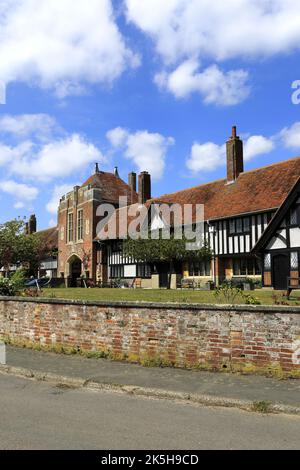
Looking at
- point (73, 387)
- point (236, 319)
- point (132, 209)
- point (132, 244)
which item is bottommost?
point (73, 387)

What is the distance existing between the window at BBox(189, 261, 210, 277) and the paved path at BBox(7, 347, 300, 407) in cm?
2240

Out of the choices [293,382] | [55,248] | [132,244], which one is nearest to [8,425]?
[293,382]

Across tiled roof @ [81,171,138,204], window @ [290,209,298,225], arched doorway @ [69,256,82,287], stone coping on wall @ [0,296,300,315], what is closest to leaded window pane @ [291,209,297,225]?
window @ [290,209,298,225]

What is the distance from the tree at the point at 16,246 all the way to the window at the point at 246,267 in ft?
86.9

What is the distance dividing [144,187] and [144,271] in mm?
10328

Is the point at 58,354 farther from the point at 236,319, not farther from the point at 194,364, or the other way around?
the point at 236,319

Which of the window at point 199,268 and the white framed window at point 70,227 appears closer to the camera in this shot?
the window at point 199,268

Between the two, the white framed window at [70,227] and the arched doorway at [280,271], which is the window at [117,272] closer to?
the white framed window at [70,227]

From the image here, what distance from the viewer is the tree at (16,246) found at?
46.8 metres

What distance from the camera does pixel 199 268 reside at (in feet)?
104

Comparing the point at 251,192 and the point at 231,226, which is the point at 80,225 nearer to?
the point at 231,226

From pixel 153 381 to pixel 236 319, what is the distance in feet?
6.25

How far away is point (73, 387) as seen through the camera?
7.35 meters

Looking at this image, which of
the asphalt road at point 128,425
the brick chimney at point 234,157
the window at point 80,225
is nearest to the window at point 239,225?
the brick chimney at point 234,157
